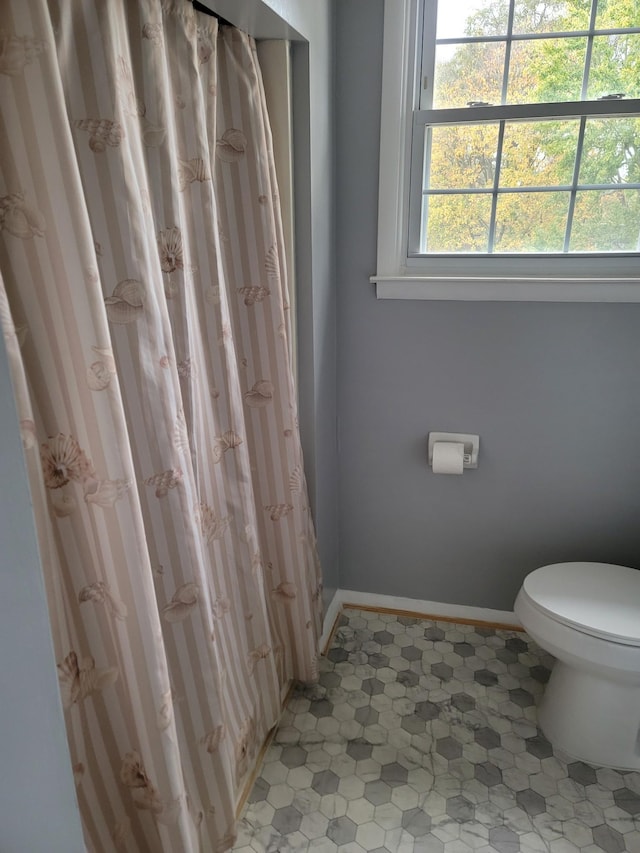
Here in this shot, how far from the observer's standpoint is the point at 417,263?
6.55 ft

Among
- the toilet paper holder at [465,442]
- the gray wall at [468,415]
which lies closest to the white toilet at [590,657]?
the gray wall at [468,415]

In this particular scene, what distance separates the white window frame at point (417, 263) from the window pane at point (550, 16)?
0.95 ft

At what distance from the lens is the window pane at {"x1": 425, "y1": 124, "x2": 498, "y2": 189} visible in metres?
1.86

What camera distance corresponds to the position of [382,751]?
174 cm

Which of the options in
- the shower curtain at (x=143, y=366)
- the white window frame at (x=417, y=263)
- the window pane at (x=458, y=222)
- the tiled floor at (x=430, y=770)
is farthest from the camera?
the window pane at (x=458, y=222)

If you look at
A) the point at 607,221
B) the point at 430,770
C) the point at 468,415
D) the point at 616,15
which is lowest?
the point at 430,770

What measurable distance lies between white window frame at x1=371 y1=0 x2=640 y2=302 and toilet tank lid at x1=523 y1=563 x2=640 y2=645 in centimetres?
82

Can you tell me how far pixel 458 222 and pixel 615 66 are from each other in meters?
0.58

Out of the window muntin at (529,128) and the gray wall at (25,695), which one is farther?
the window muntin at (529,128)

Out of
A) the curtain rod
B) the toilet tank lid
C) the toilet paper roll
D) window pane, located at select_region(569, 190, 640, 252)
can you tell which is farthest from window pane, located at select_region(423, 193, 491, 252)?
the toilet tank lid

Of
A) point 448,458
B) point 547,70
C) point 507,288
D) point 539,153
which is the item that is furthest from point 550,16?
point 448,458

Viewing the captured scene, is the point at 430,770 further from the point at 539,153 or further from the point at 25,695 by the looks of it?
the point at 539,153

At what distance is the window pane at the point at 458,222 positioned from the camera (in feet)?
6.31

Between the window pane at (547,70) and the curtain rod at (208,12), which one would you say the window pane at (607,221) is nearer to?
the window pane at (547,70)
